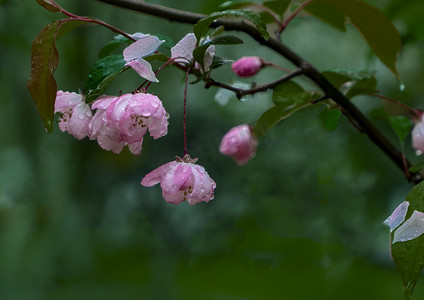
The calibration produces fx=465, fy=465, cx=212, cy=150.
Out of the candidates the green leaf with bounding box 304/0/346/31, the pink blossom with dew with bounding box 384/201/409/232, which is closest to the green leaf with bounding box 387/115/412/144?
the green leaf with bounding box 304/0/346/31

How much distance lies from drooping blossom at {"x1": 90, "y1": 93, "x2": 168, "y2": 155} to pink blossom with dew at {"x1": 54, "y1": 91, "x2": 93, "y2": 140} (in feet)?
0.13

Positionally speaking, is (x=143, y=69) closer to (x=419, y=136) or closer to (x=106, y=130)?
(x=106, y=130)

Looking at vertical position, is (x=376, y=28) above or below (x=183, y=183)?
above

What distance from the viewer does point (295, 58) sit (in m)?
0.49

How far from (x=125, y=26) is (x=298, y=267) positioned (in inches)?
63.7

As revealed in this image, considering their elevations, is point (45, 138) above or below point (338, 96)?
below

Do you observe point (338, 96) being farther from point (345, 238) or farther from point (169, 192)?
point (345, 238)

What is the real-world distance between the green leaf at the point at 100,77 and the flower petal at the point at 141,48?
13 mm

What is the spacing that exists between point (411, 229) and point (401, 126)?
0.32 meters

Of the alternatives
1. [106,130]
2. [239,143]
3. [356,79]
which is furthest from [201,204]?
[106,130]

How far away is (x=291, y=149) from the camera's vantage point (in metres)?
2.03

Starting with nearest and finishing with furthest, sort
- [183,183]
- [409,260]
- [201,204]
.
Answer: [409,260]
[183,183]
[201,204]

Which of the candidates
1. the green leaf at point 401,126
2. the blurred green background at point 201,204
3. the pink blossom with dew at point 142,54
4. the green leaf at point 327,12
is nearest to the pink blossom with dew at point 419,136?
the green leaf at point 401,126

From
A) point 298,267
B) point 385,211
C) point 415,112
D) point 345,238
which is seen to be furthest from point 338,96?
point 298,267
